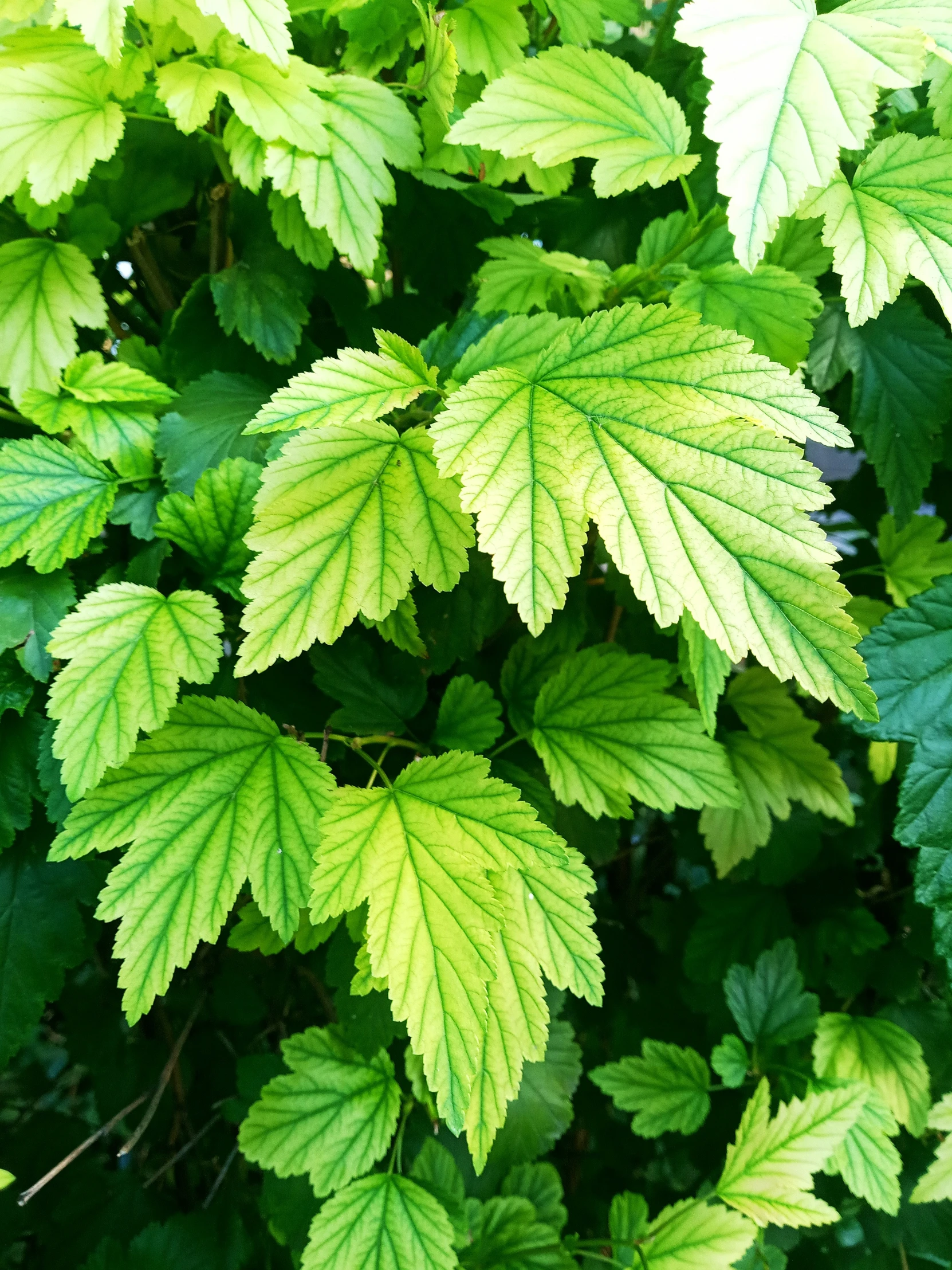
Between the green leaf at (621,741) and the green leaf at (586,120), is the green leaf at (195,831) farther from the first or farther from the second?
the green leaf at (586,120)

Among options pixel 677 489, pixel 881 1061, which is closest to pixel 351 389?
pixel 677 489

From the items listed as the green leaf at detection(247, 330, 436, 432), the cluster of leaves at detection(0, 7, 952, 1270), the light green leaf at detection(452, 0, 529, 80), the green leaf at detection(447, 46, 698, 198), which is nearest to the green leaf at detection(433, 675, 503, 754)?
the cluster of leaves at detection(0, 7, 952, 1270)

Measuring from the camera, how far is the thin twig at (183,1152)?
88 centimetres

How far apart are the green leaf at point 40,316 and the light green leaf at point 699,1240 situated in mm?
790

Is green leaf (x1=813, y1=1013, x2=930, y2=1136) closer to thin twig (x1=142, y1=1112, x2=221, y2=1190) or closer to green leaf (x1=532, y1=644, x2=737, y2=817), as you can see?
green leaf (x1=532, y1=644, x2=737, y2=817)

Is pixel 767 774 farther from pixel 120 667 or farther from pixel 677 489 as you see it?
pixel 120 667

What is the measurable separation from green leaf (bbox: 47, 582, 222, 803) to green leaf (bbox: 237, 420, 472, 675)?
0.26ft

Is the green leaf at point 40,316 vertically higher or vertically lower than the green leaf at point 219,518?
higher

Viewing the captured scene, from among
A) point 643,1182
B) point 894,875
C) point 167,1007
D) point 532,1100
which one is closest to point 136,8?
point 532,1100

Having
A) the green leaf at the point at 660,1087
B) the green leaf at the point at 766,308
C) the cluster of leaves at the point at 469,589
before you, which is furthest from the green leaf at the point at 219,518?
the green leaf at the point at 660,1087

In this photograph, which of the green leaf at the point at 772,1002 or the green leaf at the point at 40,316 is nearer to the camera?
the green leaf at the point at 40,316

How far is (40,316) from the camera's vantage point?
634 millimetres

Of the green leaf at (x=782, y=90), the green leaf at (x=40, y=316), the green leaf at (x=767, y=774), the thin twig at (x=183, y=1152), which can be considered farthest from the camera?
the thin twig at (x=183, y=1152)

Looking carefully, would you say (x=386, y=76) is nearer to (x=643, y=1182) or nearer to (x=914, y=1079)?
(x=914, y=1079)
